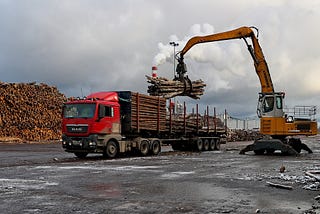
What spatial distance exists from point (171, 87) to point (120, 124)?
466 centimetres

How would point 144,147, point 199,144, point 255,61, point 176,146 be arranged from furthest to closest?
point 176,146
point 199,144
point 255,61
point 144,147

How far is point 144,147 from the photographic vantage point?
80.3 ft

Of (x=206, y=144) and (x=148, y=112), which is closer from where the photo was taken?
(x=148, y=112)

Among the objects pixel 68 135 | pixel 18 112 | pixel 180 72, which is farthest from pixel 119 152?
pixel 18 112

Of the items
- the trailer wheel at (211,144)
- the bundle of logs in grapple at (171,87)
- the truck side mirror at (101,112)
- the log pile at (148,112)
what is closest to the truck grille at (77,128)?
the truck side mirror at (101,112)

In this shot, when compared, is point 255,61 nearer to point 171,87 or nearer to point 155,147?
point 171,87

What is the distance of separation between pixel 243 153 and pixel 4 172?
15292 mm

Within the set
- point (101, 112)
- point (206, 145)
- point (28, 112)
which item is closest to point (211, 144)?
point (206, 145)

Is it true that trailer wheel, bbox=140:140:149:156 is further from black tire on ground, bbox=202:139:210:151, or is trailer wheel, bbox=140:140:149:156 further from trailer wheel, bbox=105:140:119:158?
black tire on ground, bbox=202:139:210:151

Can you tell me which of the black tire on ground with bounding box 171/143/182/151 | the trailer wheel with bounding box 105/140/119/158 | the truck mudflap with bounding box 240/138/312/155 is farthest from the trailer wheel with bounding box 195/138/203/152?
the trailer wheel with bounding box 105/140/119/158

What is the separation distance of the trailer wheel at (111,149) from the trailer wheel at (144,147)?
1.81m

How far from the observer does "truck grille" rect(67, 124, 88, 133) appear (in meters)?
21.2

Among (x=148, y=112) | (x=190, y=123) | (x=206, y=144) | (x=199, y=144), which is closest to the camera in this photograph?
(x=148, y=112)

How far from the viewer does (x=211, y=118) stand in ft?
106
